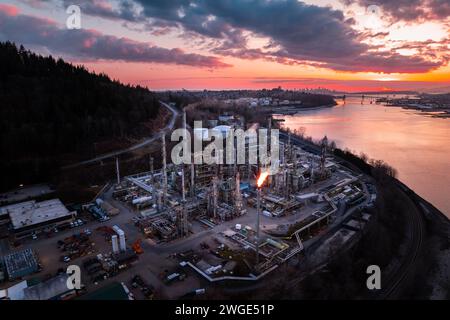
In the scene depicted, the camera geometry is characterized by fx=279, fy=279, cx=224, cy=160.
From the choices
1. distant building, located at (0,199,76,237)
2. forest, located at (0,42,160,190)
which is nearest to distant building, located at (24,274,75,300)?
distant building, located at (0,199,76,237)

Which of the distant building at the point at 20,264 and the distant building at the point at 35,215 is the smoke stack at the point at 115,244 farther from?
the distant building at the point at 35,215

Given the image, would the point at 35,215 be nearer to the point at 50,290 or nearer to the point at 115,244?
the point at 115,244

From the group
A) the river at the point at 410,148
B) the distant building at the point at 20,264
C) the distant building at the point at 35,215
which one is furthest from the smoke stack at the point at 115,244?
the river at the point at 410,148

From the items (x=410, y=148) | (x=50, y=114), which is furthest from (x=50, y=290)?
(x=410, y=148)

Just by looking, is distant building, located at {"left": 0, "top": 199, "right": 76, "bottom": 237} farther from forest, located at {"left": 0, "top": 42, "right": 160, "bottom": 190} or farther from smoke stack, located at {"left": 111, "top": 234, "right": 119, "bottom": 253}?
smoke stack, located at {"left": 111, "top": 234, "right": 119, "bottom": 253}

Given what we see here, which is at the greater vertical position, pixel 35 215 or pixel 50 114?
pixel 50 114

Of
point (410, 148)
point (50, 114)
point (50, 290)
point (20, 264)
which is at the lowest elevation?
point (20, 264)
